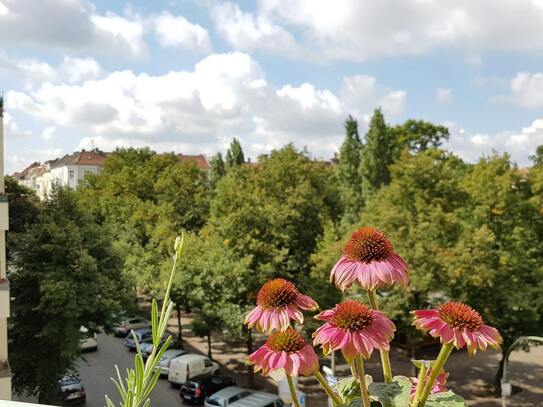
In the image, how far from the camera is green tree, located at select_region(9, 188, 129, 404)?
1683cm

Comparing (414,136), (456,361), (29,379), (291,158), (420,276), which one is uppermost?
(414,136)

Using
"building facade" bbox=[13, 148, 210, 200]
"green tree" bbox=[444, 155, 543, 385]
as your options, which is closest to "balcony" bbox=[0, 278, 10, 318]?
"green tree" bbox=[444, 155, 543, 385]

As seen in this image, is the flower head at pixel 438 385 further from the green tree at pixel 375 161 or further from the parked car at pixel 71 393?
the green tree at pixel 375 161

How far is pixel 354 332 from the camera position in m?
1.61

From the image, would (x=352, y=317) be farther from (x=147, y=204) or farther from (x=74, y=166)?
(x=74, y=166)

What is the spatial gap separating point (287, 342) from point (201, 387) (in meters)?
21.3

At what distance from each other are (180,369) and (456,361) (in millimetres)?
14545

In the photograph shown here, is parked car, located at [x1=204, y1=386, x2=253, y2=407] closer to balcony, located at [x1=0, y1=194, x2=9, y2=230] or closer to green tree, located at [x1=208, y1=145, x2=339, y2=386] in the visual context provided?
green tree, located at [x1=208, y1=145, x2=339, y2=386]

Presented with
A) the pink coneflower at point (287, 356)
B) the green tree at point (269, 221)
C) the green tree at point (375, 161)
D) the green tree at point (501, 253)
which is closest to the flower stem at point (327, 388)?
the pink coneflower at point (287, 356)

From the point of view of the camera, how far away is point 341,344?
5.18 ft

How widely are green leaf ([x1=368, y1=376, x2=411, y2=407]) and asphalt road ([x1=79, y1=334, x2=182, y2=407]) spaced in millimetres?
Result: 18458

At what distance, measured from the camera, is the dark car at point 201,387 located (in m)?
21.5

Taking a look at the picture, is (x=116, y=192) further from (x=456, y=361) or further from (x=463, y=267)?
(x=463, y=267)

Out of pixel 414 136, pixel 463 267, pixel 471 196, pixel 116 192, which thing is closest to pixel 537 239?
pixel 471 196
